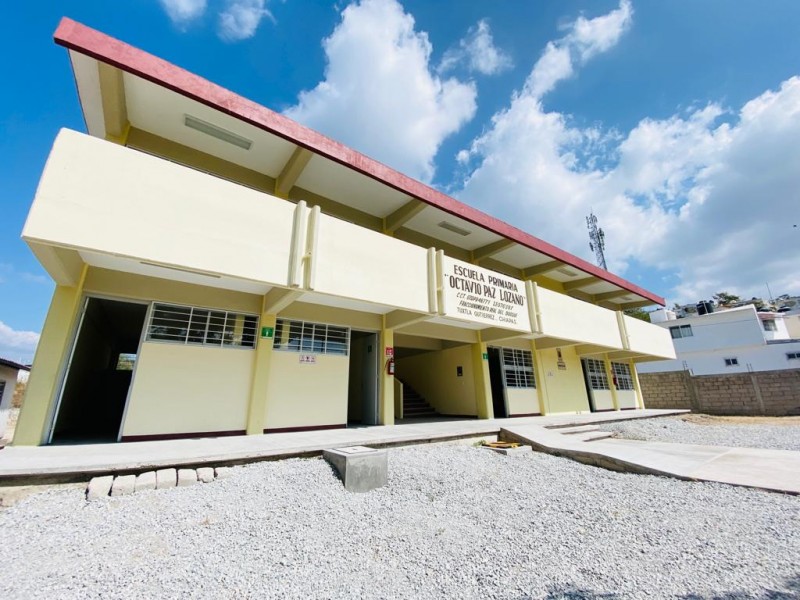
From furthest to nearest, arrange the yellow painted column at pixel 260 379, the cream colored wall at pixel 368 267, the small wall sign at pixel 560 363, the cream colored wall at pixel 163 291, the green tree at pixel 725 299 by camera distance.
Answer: the green tree at pixel 725 299 < the small wall sign at pixel 560 363 < the yellow painted column at pixel 260 379 < the cream colored wall at pixel 368 267 < the cream colored wall at pixel 163 291

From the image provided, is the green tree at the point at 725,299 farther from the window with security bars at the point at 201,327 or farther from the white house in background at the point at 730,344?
the window with security bars at the point at 201,327

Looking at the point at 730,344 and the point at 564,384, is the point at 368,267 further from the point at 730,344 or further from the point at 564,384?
the point at 730,344

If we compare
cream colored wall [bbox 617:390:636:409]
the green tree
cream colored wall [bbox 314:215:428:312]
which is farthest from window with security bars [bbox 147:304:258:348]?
the green tree

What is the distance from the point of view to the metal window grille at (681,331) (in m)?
29.5

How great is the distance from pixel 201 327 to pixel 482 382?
8236 mm

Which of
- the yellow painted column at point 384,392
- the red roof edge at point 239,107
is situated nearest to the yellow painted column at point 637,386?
the red roof edge at point 239,107

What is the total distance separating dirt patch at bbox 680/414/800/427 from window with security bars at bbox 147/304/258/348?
16.5 meters

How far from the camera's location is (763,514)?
4027mm

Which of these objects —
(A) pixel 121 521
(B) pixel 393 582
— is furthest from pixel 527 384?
(A) pixel 121 521

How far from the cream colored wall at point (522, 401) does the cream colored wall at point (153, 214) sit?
9.37 meters

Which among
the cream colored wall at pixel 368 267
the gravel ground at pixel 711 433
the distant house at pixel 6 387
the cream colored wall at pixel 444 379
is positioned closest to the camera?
the cream colored wall at pixel 368 267

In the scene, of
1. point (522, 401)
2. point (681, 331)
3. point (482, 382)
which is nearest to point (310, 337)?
point (482, 382)

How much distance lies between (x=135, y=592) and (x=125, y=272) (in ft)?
18.7

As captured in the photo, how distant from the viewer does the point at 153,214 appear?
5246mm
